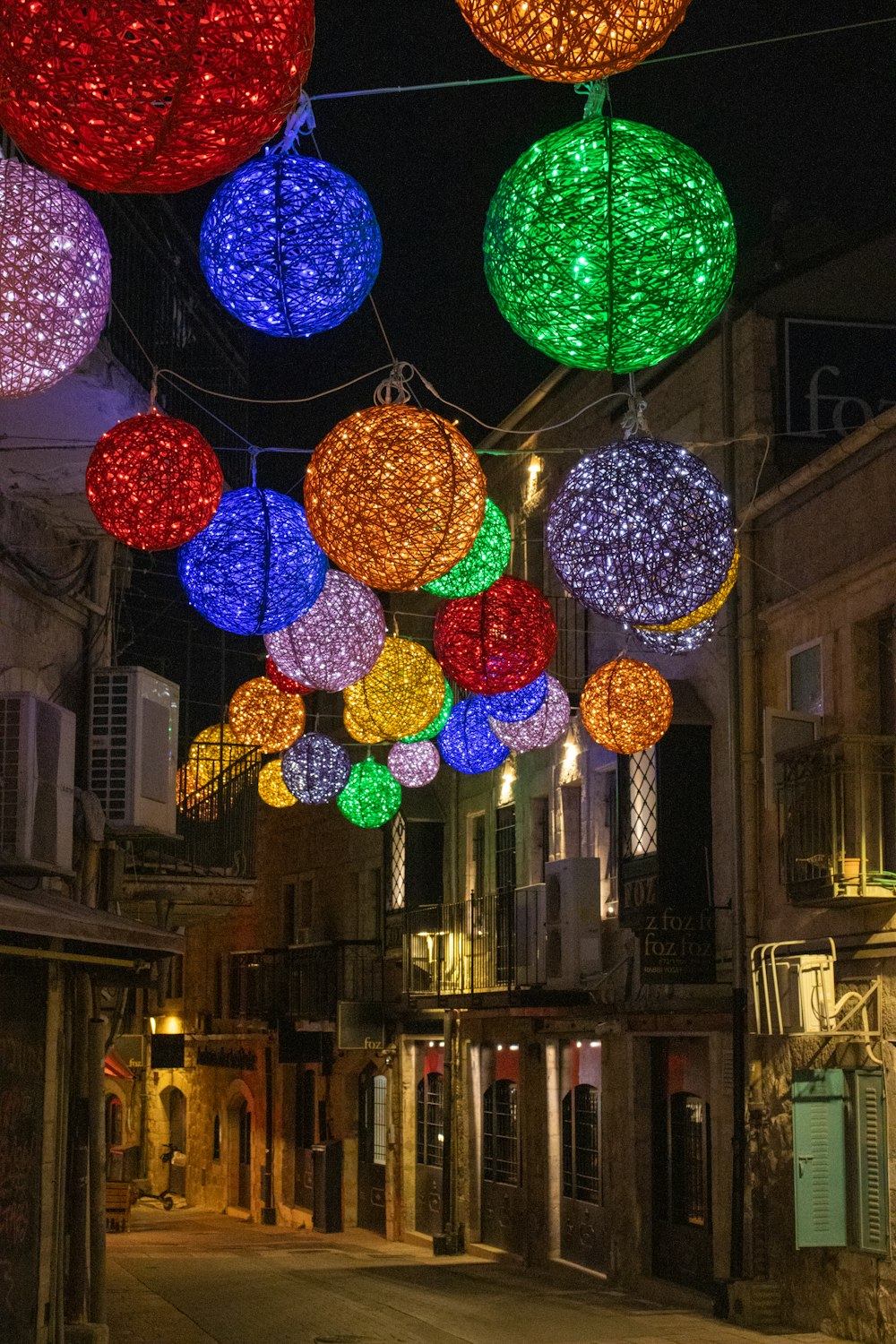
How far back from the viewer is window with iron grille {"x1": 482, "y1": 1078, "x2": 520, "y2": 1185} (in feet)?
68.9

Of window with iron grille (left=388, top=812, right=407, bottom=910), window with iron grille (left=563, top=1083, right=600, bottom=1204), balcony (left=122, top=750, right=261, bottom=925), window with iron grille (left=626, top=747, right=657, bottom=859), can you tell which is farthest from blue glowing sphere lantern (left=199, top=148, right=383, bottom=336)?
window with iron grille (left=388, top=812, right=407, bottom=910)

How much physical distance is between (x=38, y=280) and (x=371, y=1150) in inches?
854

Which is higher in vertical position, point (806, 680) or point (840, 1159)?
point (806, 680)

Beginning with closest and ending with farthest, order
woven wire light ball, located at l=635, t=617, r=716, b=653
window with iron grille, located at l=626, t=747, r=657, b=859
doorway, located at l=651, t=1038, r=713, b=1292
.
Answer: woven wire light ball, located at l=635, t=617, r=716, b=653 < doorway, located at l=651, t=1038, r=713, b=1292 < window with iron grille, located at l=626, t=747, r=657, b=859

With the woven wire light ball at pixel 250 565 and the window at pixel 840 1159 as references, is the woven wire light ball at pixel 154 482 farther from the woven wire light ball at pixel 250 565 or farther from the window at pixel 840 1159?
the window at pixel 840 1159

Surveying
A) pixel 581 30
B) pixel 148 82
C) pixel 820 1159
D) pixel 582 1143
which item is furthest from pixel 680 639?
pixel 148 82

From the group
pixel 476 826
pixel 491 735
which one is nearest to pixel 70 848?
pixel 491 735

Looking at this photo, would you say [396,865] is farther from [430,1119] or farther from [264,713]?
[264,713]

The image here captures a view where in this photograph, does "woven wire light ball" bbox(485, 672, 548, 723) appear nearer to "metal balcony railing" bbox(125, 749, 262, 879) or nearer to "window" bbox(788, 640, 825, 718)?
"window" bbox(788, 640, 825, 718)

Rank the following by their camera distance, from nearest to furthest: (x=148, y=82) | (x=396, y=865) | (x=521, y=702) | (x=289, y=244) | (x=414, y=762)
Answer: (x=148, y=82) → (x=289, y=244) → (x=521, y=702) → (x=414, y=762) → (x=396, y=865)

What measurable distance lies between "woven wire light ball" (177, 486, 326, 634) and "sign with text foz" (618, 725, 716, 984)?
7496 millimetres

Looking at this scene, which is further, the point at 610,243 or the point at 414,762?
the point at 414,762

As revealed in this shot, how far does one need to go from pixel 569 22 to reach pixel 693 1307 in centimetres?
1334

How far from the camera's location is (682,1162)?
16672 mm
